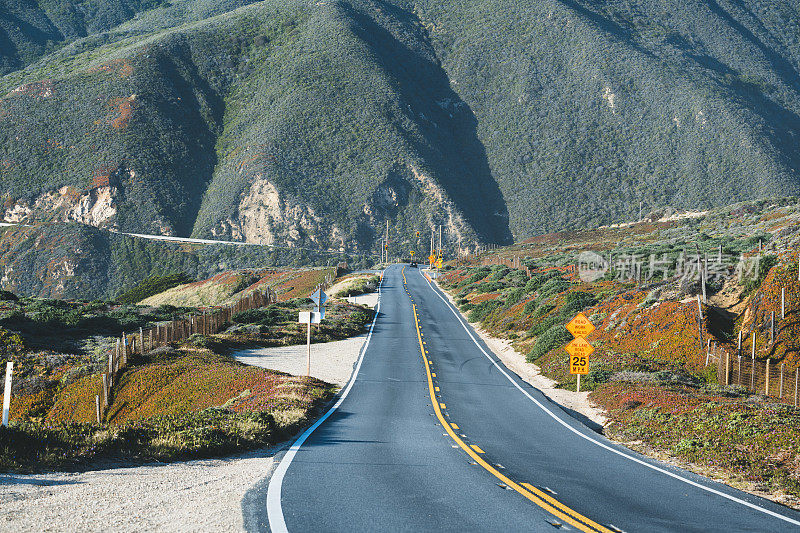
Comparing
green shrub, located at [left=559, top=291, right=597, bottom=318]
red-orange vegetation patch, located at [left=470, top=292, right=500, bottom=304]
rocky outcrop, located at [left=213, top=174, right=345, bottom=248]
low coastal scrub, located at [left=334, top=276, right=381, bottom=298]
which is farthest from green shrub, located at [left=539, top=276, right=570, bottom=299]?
rocky outcrop, located at [left=213, top=174, right=345, bottom=248]

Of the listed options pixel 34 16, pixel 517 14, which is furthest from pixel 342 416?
pixel 34 16

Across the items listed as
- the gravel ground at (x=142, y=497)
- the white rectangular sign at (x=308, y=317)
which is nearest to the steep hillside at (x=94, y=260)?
the white rectangular sign at (x=308, y=317)

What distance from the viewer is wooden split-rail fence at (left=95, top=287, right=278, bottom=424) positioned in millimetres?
22312

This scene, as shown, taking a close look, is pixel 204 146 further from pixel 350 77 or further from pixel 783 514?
pixel 783 514

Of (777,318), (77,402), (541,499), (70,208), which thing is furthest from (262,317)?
(70,208)

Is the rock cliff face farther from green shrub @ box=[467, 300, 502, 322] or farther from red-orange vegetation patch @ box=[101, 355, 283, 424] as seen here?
red-orange vegetation patch @ box=[101, 355, 283, 424]

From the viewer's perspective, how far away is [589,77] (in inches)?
5231

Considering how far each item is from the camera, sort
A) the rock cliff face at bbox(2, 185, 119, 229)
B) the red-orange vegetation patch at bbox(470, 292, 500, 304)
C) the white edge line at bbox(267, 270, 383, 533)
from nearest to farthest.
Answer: the white edge line at bbox(267, 270, 383, 533) → the red-orange vegetation patch at bbox(470, 292, 500, 304) → the rock cliff face at bbox(2, 185, 119, 229)

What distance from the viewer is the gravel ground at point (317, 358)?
27.0 m

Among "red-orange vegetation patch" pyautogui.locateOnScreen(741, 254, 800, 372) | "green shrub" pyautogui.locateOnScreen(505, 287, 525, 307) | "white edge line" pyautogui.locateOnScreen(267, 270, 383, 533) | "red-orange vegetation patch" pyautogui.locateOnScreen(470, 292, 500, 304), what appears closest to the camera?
"white edge line" pyautogui.locateOnScreen(267, 270, 383, 533)

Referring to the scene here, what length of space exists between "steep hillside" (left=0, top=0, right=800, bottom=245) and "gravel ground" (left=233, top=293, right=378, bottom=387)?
74359mm

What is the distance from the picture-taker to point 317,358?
3173cm

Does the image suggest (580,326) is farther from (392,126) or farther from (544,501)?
(392,126)

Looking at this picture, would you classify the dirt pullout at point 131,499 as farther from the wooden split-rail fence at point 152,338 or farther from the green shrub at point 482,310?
the green shrub at point 482,310
